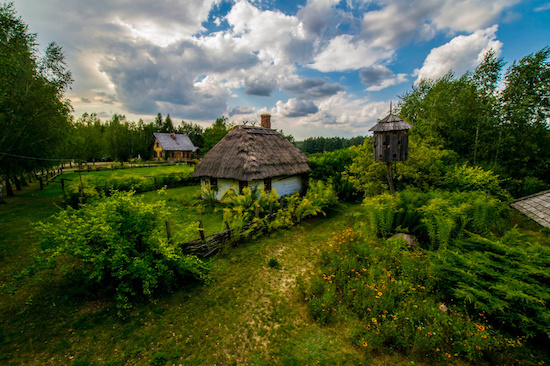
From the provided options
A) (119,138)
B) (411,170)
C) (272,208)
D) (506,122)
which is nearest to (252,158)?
(272,208)

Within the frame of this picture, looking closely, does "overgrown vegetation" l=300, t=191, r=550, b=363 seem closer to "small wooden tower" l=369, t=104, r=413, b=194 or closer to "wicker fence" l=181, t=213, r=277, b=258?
"small wooden tower" l=369, t=104, r=413, b=194

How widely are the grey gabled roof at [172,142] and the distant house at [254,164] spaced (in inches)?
1186

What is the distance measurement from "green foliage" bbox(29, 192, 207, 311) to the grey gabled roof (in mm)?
38832

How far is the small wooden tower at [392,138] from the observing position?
8.30 m

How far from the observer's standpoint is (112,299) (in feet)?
17.0

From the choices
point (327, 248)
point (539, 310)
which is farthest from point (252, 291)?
point (539, 310)

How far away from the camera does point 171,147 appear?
41062 mm

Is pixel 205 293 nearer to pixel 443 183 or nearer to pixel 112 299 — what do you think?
pixel 112 299

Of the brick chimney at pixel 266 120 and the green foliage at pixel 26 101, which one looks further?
the brick chimney at pixel 266 120

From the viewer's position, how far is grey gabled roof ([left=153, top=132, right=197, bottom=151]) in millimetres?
40625

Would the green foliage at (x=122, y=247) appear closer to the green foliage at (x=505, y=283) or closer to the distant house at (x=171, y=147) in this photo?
the green foliage at (x=505, y=283)

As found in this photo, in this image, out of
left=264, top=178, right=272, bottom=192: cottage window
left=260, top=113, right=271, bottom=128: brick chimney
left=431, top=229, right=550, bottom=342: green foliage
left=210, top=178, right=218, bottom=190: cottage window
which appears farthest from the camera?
left=260, top=113, right=271, bottom=128: brick chimney

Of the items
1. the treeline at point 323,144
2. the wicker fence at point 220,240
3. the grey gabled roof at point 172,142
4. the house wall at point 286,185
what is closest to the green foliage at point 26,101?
the wicker fence at point 220,240

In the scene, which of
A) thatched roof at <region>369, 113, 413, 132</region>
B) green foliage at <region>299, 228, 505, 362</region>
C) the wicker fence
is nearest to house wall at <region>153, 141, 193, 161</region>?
the wicker fence
